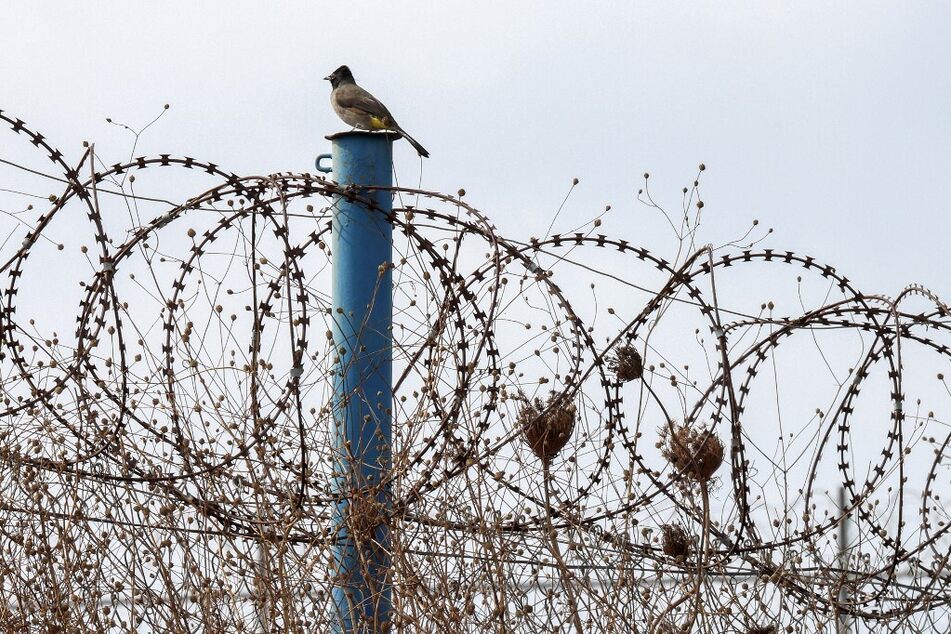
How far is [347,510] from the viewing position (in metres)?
6.41

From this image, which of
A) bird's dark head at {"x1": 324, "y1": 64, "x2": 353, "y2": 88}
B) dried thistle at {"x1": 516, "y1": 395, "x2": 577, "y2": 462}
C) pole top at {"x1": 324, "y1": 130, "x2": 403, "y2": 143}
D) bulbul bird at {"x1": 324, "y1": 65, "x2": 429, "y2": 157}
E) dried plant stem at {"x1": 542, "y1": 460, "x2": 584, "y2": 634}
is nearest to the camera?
dried plant stem at {"x1": 542, "y1": 460, "x2": 584, "y2": 634}

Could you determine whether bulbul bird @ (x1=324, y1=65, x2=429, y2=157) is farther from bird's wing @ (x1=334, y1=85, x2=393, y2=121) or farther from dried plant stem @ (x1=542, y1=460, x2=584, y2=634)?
dried plant stem @ (x1=542, y1=460, x2=584, y2=634)

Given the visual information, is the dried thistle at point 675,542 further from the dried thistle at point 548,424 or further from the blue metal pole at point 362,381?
the blue metal pole at point 362,381

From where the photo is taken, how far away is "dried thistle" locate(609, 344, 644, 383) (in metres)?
6.68

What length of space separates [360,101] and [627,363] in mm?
1806

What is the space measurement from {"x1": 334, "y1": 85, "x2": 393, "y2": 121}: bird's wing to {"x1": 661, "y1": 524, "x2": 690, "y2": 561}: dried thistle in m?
2.19

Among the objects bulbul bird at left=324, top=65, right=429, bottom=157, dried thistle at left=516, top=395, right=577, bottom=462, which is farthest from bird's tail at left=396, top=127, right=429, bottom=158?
dried thistle at left=516, top=395, right=577, bottom=462

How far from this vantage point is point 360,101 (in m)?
7.47

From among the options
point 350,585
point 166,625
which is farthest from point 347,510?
point 166,625

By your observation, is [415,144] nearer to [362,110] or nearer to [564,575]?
[362,110]

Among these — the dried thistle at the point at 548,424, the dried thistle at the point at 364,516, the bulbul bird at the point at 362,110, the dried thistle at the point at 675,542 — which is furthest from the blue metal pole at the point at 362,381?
the dried thistle at the point at 675,542

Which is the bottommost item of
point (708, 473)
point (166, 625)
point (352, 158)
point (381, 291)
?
point (166, 625)

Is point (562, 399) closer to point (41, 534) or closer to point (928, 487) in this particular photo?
point (928, 487)

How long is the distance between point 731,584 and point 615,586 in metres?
0.61
